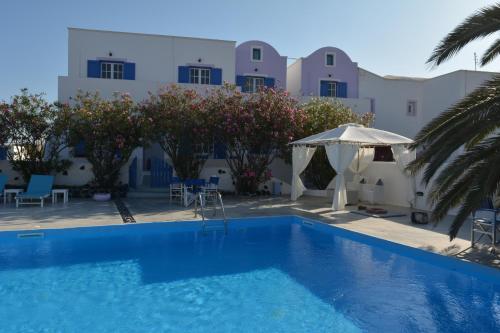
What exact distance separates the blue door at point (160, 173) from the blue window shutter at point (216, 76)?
591 centimetres

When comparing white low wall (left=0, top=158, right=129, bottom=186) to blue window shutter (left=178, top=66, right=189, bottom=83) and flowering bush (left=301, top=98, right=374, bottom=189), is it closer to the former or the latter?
blue window shutter (left=178, top=66, right=189, bottom=83)

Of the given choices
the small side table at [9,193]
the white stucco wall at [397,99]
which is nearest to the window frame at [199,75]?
the white stucco wall at [397,99]

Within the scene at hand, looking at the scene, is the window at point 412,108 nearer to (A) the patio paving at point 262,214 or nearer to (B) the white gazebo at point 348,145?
(B) the white gazebo at point 348,145

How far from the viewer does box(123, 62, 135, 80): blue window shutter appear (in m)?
21.0

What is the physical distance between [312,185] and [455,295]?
13402 millimetres

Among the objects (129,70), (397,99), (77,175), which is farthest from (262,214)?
(397,99)

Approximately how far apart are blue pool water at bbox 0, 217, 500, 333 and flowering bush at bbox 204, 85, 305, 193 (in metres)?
6.84

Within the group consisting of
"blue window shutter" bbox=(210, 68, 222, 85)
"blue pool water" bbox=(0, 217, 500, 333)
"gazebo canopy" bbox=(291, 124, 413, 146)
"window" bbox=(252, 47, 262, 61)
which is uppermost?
"window" bbox=(252, 47, 262, 61)

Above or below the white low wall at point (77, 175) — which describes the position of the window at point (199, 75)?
above

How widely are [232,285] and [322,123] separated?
1243 cm

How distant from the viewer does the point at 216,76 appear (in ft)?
72.2

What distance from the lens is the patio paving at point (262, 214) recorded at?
29.1 feet

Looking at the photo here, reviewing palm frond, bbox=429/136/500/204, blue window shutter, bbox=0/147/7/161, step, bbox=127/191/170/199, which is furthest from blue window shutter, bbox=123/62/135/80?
palm frond, bbox=429/136/500/204

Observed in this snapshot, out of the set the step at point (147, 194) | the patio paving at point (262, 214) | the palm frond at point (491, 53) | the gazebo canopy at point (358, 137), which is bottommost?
the patio paving at point (262, 214)
